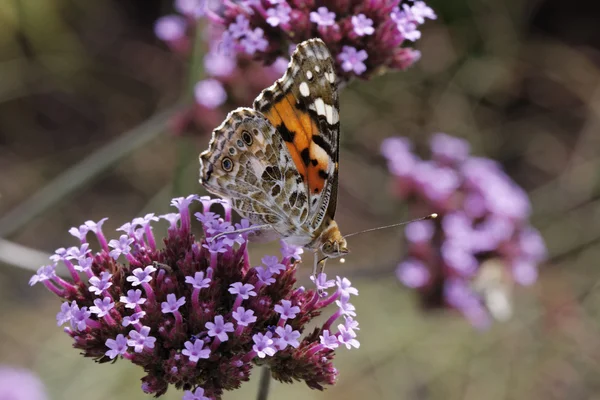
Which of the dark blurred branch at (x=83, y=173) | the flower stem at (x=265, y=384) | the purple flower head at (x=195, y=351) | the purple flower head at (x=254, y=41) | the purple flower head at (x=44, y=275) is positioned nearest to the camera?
the purple flower head at (x=195, y=351)

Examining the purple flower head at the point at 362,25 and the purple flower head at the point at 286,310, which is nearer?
the purple flower head at the point at 286,310

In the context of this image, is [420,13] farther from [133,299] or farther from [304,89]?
[133,299]

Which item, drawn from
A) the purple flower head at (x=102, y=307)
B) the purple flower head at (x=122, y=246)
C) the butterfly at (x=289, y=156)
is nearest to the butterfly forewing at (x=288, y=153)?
the butterfly at (x=289, y=156)

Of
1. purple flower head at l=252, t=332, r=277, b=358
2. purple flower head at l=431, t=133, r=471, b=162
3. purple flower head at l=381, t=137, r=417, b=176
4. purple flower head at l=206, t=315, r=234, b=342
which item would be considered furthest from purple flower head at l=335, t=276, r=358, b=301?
purple flower head at l=431, t=133, r=471, b=162

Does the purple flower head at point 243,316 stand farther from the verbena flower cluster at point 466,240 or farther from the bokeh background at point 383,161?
the bokeh background at point 383,161

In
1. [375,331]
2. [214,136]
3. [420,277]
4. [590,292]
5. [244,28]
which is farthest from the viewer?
[590,292]

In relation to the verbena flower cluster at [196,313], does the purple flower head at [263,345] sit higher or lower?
lower

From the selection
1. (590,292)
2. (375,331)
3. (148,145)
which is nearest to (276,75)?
(375,331)

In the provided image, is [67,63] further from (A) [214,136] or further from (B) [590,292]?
(B) [590,292]

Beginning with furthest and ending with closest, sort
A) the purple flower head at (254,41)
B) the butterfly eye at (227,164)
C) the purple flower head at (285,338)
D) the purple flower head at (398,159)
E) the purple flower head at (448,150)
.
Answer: the purple flower head at (448,150) → the purple flower head at (398,159) → the purple flower head at (254,41) → the butterfly eye at (227,164) → the purple flower head at (285,338)
